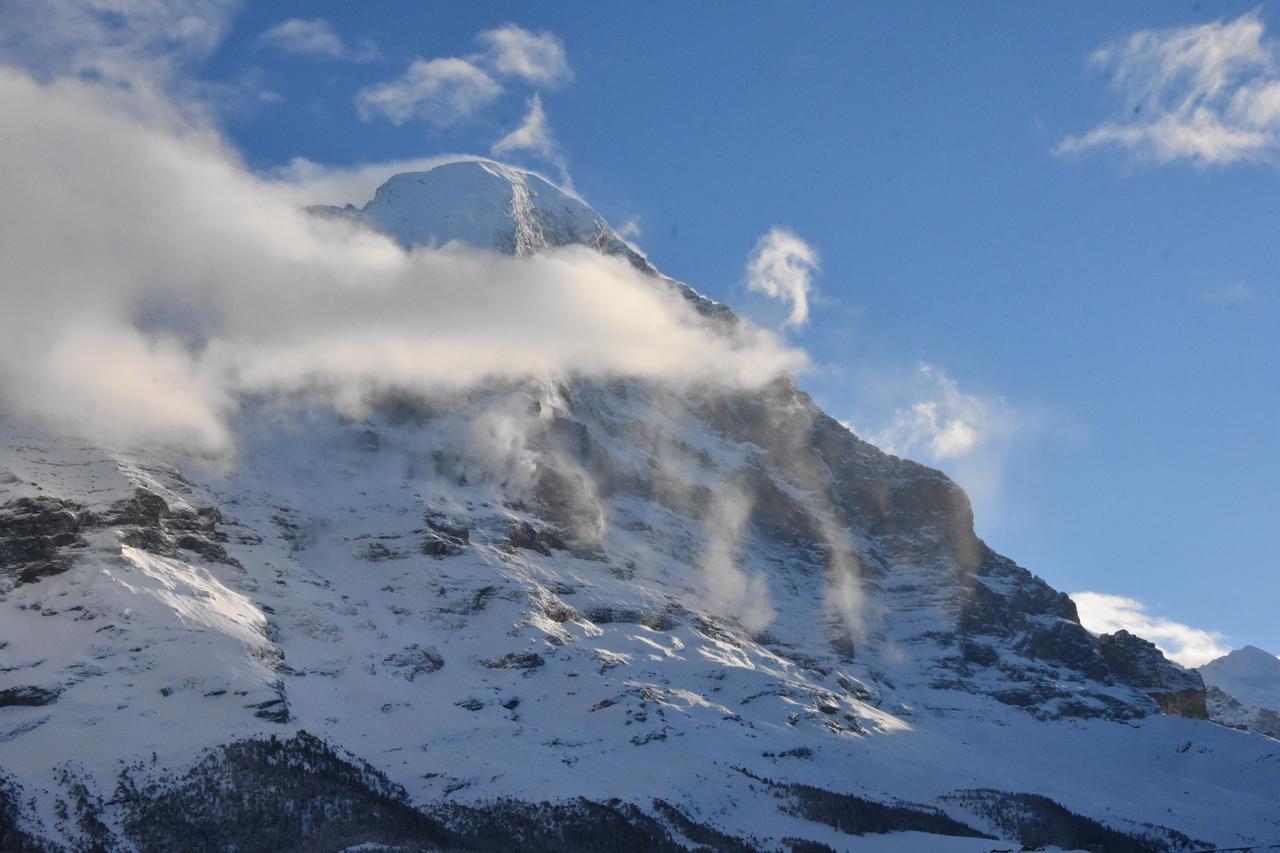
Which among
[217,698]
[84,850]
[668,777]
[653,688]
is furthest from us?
[653,688]

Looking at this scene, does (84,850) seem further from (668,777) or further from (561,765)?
(668,777)

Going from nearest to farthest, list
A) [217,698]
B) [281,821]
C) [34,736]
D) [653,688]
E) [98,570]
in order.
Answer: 1. [281,821]
2. [34,736]
3. [217,698]
4. [98,570]
5. [653,688]

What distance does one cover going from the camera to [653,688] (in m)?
194

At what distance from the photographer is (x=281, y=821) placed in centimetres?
13375

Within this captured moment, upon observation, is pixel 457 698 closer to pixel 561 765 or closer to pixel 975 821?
pixel 561 765

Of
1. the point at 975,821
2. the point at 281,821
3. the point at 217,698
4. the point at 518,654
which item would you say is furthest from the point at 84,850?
the point at 975,821

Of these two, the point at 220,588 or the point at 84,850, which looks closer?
the point at 84,850

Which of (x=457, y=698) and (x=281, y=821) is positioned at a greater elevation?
(x=457, y=698)

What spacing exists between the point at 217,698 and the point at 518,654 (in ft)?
168

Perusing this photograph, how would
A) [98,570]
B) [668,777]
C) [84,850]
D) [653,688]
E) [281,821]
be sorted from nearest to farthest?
[84,850] → [281,821] → [668,777] → [98,570] → [653,688]

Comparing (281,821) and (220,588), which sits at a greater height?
(220,588)

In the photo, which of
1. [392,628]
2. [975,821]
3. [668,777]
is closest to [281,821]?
[668,777]

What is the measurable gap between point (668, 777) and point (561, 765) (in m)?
13.0

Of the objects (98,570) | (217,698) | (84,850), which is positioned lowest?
(84,850)
